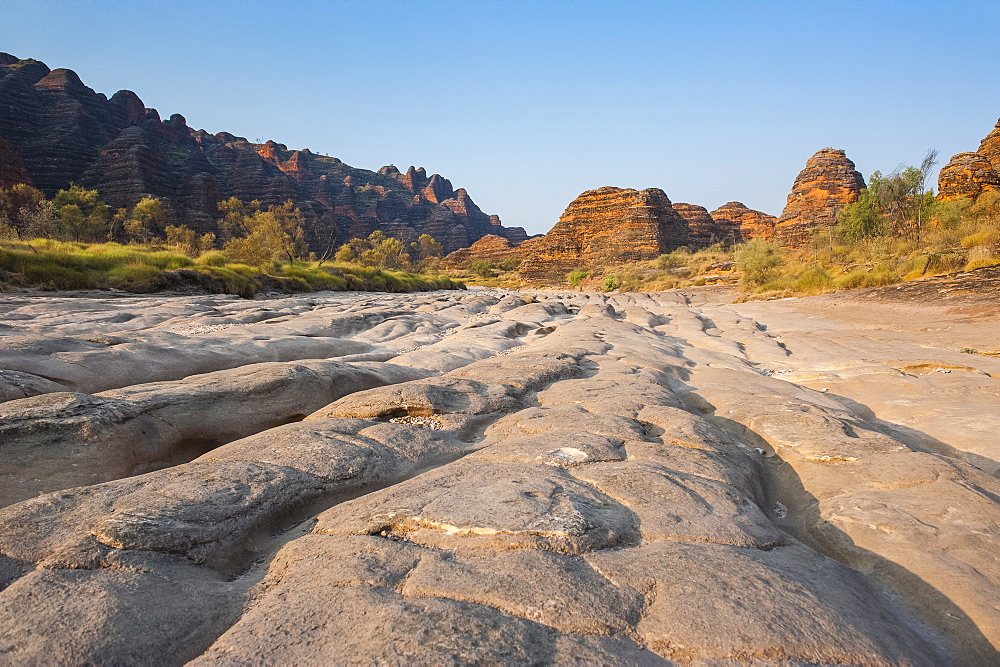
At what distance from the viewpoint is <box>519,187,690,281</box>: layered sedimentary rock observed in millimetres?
67688

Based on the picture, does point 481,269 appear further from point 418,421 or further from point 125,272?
point 418,421

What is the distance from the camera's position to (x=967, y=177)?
27.7 m

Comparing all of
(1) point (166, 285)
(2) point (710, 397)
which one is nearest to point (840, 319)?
(2) point (710, 397)

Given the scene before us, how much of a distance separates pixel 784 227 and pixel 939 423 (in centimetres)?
6480

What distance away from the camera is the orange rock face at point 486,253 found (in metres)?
92.9

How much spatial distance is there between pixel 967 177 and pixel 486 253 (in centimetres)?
7428

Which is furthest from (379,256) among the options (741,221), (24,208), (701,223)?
(741,221)

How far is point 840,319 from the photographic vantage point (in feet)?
33.5

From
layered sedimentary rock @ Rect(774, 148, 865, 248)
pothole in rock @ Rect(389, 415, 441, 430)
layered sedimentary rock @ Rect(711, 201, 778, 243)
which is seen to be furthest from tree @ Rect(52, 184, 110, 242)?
layered sedimentary rock @ Rect(711, 201, 778, 243)

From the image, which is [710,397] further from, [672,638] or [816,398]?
[672,638]

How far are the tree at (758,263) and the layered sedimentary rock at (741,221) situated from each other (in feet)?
224

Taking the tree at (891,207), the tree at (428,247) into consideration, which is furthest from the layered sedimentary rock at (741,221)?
the tree at (891,207)

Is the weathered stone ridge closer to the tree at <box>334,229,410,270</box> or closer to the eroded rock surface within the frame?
the eroded rock surface

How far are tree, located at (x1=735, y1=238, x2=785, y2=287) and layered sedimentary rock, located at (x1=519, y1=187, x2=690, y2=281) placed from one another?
38.7 metres
